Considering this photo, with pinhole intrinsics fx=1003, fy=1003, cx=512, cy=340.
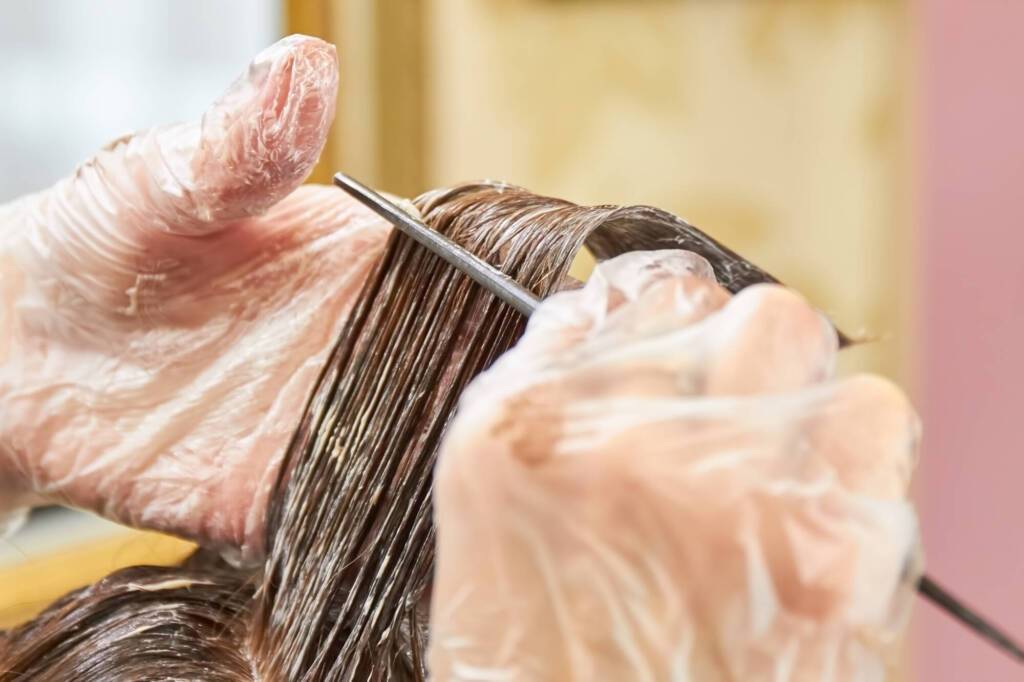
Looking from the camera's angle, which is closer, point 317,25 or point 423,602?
point 423,602

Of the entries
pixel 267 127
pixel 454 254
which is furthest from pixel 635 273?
pixel 267 127

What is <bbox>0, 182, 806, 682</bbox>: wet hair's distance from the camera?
462mm

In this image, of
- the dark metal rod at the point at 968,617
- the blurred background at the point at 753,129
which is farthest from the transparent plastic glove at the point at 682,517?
the blurred background at the point at 753,129

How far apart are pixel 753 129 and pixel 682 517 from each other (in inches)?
39.7

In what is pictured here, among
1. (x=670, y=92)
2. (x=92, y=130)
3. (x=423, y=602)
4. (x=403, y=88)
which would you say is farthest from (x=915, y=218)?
(x=92, y=130)

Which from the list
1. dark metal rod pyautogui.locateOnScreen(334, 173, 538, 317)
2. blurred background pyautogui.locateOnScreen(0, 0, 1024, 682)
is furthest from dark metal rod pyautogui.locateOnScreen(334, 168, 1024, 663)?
blurred background pyautogui.locateOnScreen(0, 0, 1024, 682)

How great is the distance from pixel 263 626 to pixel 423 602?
9 centimetres

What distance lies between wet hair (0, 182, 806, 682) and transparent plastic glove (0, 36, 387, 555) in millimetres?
27

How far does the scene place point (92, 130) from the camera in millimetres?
1177

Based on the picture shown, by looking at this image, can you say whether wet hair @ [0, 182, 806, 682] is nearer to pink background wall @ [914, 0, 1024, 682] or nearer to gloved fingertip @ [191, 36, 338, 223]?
gloved fingertip @ [191, 36, 338, 223]

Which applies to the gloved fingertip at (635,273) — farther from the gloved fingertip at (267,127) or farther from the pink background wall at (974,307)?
the pink background wall at (974,307)

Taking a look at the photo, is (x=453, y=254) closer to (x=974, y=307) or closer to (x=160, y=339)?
(x=160, y=339)

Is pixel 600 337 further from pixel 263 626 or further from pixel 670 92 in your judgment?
pixel 670 92

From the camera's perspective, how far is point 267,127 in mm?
473
